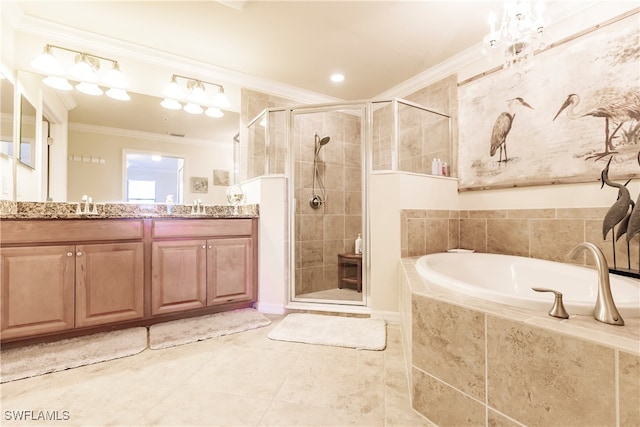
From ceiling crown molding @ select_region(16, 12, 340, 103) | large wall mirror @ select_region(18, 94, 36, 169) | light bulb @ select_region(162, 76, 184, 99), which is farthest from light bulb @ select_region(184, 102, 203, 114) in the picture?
large wall mirror @ select_region(18, 94, 36, 169)

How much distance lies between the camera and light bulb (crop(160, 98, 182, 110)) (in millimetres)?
2473

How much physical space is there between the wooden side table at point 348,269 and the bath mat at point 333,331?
67cm

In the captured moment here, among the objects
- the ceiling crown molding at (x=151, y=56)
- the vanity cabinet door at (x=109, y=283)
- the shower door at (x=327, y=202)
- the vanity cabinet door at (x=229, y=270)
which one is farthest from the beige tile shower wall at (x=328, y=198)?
the vanity cabinet door at (x=109, y=283)

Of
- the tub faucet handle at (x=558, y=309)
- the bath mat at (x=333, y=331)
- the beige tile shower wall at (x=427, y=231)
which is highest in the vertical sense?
the beige tile shower wall at (x=427, y=231)

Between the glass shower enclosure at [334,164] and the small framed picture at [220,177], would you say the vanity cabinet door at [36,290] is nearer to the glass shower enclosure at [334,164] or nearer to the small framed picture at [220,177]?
the small framed picture at [220,177]

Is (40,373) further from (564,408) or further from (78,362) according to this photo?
(564,408)

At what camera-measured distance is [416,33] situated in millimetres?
2156

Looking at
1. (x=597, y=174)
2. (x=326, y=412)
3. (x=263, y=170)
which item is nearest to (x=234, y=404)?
(x=326, y=412)

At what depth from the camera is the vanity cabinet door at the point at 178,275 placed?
1948 millimetres

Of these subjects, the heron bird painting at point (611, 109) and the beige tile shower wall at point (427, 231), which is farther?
the beige tile shower wall at point (427, 231)

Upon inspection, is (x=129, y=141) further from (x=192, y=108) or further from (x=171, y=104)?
(x=192, y=108)

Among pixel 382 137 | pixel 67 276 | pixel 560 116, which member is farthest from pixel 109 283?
pixel 560 116

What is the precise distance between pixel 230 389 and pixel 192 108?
8.04 feet

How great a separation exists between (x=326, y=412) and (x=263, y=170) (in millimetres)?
2017
